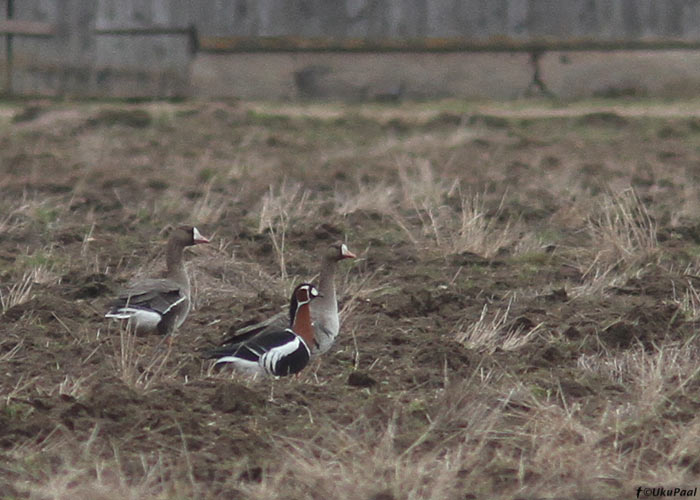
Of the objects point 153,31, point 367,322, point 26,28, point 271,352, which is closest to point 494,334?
point 367,322

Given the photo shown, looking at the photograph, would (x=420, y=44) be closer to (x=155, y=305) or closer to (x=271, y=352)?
(x=155, y=305)

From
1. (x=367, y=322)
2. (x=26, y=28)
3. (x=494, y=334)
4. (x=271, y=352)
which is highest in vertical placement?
(x=271, y=352)

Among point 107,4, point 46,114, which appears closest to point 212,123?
point 46,114

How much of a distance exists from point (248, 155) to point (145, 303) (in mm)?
6994

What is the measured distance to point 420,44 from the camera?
18266mm

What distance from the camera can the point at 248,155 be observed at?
14.0 meters

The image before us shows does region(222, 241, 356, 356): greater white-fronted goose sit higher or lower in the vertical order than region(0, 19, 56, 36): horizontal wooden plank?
higher

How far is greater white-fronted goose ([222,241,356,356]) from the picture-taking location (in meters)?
6.70

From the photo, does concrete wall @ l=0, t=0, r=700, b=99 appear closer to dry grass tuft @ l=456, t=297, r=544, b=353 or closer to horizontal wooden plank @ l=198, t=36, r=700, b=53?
horizontal wooden plank @ l=198, t=36, r=700, b=53

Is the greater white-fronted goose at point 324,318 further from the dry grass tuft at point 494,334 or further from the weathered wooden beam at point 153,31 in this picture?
the weathered wooden beam at point 153,31

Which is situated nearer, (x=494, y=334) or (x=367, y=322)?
(x=494, y=334)

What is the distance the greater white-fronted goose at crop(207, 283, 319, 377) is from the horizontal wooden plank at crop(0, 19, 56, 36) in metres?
12.5

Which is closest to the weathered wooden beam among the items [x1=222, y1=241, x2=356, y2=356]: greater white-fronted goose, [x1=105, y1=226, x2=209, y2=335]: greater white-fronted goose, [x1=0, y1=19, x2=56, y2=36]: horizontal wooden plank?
[x1=0, y1=19, x2=56, y2=36]: horizontal wooden plank

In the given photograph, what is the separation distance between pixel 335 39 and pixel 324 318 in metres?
11.8
